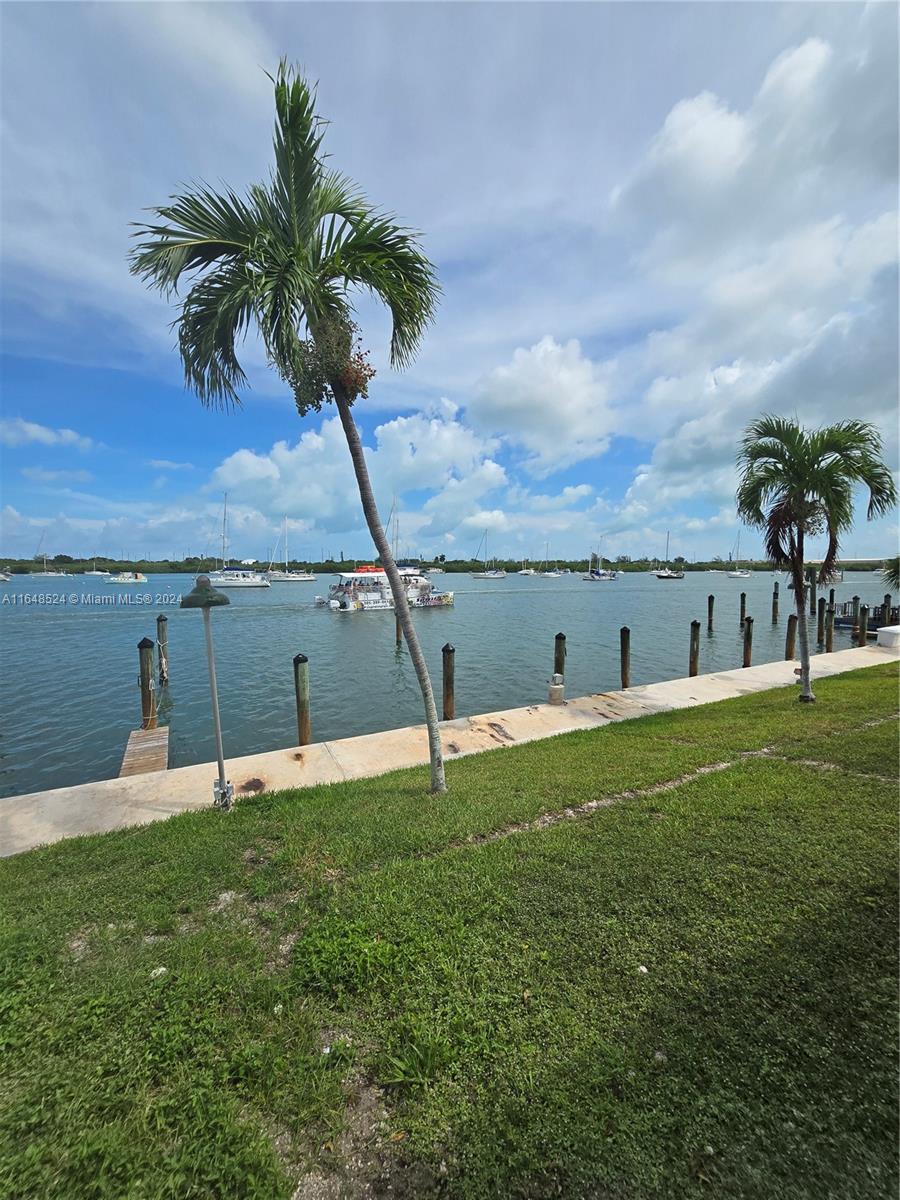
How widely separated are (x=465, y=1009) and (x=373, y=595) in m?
42.8

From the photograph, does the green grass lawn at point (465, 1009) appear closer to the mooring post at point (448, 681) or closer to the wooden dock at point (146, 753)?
the wooden dock at point (146, 753)

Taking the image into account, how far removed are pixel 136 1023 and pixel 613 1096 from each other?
2384mm

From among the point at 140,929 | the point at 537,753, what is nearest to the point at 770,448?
the point at 537,753

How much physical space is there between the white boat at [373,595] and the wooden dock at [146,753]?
3169 cm

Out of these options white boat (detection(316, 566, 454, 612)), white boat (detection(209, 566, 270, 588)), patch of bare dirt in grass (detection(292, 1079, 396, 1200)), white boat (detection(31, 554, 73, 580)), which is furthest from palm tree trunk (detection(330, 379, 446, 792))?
white boat (detection(31, 554, 73, 580))

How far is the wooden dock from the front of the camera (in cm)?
907

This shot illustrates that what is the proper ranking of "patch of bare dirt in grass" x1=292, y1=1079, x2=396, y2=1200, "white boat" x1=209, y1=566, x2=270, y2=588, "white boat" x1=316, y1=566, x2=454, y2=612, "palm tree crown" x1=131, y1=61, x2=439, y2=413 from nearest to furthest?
"patch of bare dirt in grass" x1=292, y1=1079, x2=396, y2=1200 < "palm tree crown" x1=131, y1=61, x2=439, y2=413 < "white boat" x1=316, y1=566, x2=454, y2=612 < "white boat" x1=209, y1=566, x2=270, y2=588

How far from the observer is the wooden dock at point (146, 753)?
9071mm

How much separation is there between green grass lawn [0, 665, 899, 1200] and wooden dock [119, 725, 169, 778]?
440 cm

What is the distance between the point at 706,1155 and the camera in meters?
1.93

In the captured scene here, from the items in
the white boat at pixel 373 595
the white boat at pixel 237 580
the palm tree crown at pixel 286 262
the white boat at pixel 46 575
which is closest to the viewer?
the palm tree crown at pixel 286 262

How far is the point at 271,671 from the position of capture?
1969 centimetres

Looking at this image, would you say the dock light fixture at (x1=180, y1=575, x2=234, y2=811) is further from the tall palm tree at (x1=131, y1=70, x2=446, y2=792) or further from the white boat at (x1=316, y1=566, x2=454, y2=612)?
the white boat at (x1=316, y1=566, x2=454, y2=612)

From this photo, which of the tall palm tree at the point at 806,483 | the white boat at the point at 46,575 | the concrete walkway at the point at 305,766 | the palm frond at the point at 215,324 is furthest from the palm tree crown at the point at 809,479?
the white boat at the point at 46,575
